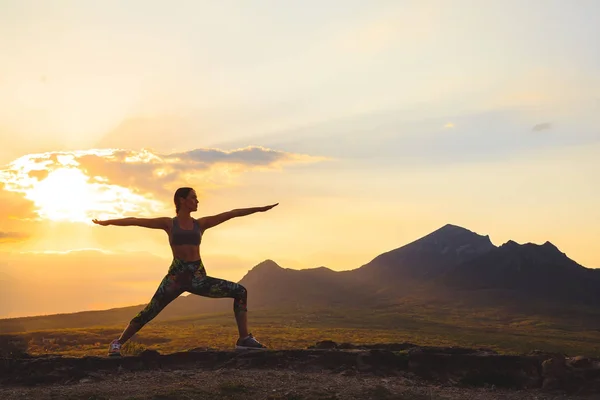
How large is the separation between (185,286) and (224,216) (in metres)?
2.09

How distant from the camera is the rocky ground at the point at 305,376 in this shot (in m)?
13.6

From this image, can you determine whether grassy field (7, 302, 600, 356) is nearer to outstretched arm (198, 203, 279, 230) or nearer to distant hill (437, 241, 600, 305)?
outstretched arm (198, 203, 279, 230)

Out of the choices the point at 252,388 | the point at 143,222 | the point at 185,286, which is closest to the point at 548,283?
the point at 185,286

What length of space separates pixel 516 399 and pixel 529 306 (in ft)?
506

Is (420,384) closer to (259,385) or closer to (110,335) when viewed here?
(259,385)

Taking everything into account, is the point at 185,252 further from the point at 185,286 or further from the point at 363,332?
the point at 363,332

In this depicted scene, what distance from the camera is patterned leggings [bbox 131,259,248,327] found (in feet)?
51.2

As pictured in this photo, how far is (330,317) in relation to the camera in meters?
120

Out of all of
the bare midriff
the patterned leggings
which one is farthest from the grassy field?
the bare midriff

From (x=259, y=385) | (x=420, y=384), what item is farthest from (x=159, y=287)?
(x=420, y=384)

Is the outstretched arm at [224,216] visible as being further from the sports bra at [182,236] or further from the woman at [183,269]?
the sports bra at [182,236]

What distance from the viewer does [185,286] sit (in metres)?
15.7

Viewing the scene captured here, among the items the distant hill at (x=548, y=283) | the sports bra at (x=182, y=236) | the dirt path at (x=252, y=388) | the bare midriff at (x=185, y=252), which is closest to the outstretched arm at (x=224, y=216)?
the sports bra at (x=182, y=236)

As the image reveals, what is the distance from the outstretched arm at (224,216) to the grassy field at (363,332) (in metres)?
19.6
